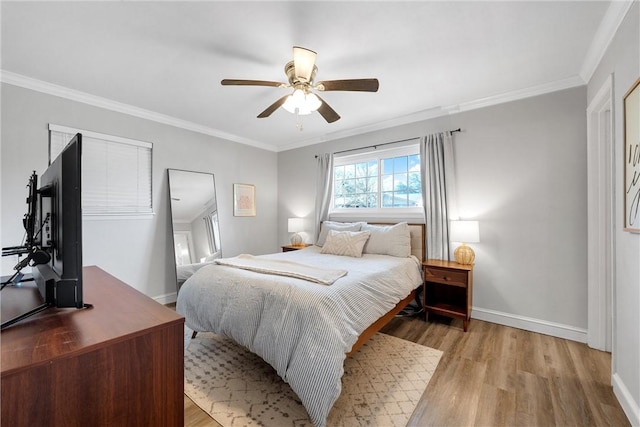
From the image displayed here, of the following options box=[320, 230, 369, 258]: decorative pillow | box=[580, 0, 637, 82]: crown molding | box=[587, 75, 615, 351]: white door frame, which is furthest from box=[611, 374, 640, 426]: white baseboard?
box=[580, 0, 637, 82]: crown molding

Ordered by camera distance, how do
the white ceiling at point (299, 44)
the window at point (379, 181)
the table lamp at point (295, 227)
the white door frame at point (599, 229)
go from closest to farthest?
the white ceiling at point (299, 44)
the white door frame at point (599, 229)
the window at point (379, 181)
the table lamp at point (295, 227)

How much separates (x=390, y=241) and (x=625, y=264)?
1865 millimetres

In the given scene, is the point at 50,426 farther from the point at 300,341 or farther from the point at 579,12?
the point at 579,12

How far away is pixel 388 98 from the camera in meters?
3.00

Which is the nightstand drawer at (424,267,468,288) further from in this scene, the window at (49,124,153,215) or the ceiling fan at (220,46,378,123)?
the window at (49,124,153,215)

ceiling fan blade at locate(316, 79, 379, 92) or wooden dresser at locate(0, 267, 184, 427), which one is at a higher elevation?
ceiling fan blade at locate(316, 79, 379, 92)

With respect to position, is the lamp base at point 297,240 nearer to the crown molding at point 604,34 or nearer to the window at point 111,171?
the window at point 111,171

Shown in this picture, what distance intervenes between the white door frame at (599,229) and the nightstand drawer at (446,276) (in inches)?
40.5

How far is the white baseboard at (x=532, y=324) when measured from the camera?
8.32 feet

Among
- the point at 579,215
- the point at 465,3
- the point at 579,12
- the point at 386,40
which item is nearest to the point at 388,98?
the point at 386,40

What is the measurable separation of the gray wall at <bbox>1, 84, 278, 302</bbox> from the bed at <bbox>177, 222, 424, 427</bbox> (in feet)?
4.38

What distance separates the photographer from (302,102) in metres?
2.15

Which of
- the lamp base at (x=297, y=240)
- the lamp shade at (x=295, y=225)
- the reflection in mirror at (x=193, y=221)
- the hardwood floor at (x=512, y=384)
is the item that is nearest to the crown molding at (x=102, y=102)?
the reflection in mirror at (x=193, y=221)

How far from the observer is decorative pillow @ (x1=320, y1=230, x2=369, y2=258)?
10.5 feet
